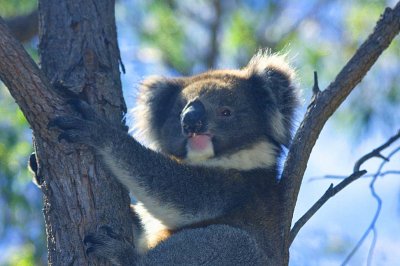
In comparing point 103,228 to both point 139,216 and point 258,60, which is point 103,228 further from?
point 258,60

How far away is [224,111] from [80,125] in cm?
115

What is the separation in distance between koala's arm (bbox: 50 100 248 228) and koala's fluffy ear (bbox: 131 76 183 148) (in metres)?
0.71

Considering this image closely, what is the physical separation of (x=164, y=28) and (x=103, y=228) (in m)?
5.08

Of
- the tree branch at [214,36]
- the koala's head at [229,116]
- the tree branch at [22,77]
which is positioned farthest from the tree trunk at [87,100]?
the tree branch at [214,36]

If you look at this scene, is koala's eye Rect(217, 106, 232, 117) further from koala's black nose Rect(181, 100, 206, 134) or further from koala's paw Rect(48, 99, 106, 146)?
koala's paw Rect(48, 99, 106, 146)

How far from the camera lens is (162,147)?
15.9ft

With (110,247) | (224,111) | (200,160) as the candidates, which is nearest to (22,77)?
(110,247)

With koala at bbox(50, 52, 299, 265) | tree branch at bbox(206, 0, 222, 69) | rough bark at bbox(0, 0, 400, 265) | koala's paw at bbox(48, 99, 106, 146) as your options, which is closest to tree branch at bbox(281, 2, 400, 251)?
rough bark at bbox(0, 0, 400, 265)

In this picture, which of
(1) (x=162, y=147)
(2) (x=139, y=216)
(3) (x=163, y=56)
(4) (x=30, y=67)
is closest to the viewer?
(4) (x=30, y=67)

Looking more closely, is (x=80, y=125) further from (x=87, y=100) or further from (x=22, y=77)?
(x=22, y=77)

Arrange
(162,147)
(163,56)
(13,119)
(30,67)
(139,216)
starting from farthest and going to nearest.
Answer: (163,56) → (13,119) → (162,147) → (139,216) → (30,67)

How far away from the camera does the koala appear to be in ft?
13.1

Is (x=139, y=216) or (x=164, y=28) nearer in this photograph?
(x=139, y=216)

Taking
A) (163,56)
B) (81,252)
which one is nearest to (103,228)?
(81,252)
